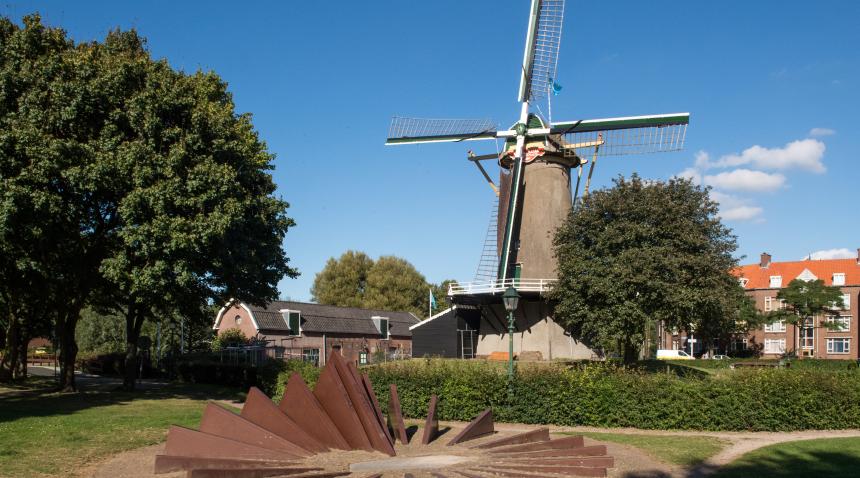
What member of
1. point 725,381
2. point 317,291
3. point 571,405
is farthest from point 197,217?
point 317,291

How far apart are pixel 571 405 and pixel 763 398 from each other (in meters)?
5.01

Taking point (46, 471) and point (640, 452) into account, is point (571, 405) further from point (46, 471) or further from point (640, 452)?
point (46, 471)

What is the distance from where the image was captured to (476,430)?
15133 mm

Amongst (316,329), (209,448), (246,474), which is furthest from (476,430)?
(316,329)

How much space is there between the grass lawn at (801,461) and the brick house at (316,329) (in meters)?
35.9

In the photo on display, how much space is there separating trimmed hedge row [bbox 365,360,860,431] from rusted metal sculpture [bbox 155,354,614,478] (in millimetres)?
6356

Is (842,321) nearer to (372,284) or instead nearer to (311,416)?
(372,284)

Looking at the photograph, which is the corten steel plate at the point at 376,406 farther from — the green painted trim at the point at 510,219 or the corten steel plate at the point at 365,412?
the green painted trim at the point at 510,219

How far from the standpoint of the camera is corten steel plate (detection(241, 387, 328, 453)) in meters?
12.5

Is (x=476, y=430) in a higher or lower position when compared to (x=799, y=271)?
lower

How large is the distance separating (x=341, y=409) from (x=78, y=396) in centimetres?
1766

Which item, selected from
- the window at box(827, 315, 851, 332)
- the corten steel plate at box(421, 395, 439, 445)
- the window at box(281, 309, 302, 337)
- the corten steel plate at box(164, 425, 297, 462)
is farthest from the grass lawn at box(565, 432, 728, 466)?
the window at box(827, 315, 851, 332)

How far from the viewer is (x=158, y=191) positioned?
22.0 meters

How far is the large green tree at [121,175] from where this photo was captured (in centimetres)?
2175
